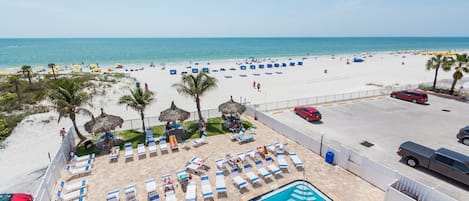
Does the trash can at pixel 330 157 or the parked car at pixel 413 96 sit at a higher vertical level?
the parked car at pixel 413 96

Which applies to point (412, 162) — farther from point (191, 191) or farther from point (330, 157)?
point (191, 191)

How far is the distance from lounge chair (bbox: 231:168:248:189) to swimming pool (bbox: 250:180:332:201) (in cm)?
85

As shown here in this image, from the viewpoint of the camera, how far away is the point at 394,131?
17.5 metres

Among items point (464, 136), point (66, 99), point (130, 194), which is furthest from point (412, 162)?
point (66, 99)

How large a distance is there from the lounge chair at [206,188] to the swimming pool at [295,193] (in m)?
1.97

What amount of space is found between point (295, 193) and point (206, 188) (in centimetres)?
415

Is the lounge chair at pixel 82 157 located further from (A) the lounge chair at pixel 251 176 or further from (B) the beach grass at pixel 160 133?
(A) the lounge chair at pixel 251 176

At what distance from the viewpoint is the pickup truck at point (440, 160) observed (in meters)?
10.8

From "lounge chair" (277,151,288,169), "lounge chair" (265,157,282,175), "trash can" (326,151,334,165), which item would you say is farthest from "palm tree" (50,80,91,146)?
"trash can" (326,151,334,165)

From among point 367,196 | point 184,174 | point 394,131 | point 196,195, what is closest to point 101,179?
point 184,174

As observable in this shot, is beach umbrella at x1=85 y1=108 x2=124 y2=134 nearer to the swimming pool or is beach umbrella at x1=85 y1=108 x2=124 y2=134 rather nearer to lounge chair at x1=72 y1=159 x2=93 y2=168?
lounge chair at x1=72 y1=159 x2=93 y2=168

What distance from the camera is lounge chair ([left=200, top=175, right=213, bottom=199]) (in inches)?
393

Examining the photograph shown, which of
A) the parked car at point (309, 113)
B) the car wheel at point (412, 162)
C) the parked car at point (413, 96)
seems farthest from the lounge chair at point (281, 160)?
the parked car at point (413, 96)

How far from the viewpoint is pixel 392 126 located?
1853 centimetres
